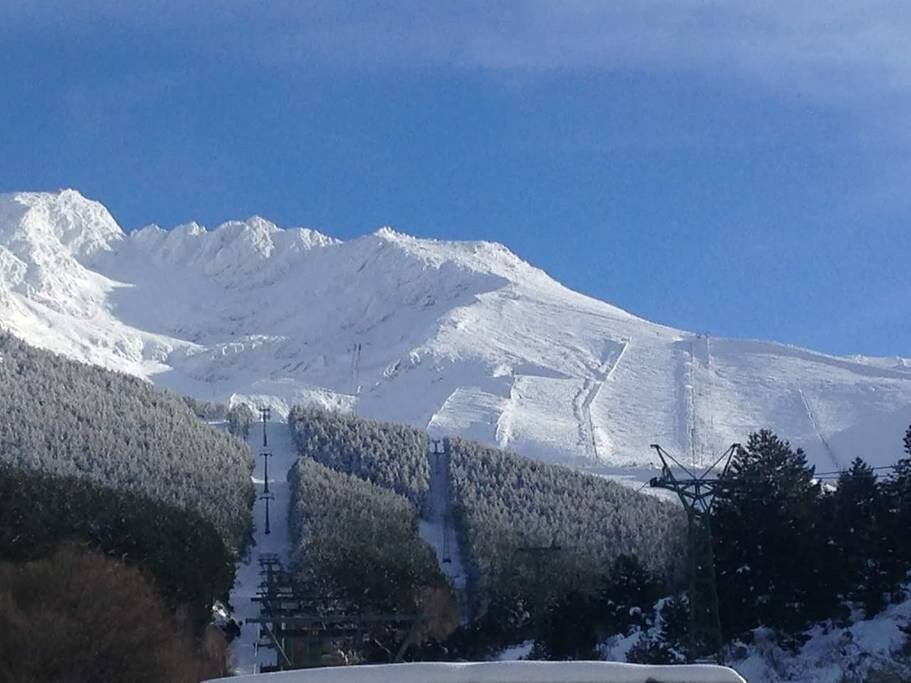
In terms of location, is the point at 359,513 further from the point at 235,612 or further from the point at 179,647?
the point at 179,647

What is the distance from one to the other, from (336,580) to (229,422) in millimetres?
82583

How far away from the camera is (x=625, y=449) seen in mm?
161250

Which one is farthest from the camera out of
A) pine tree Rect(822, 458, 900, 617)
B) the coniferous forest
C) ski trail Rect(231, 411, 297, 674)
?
the coniferous forest

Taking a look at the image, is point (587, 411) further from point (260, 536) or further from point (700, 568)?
point (700, 568)

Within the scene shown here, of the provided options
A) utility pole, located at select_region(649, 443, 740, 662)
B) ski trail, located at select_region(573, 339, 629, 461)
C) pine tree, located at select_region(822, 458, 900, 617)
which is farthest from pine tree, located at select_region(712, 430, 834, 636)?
ski trail, located at select_region(573, 339, 629, 461)

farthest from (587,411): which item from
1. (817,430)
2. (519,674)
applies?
(519,674)

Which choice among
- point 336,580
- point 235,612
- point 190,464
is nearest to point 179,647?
point 336,580

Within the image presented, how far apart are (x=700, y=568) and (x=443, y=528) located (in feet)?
208

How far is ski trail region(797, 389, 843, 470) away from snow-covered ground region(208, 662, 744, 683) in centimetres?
12798

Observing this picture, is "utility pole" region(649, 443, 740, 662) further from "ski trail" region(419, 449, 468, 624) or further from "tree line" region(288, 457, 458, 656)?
"ski trail" region(419, 449, 468, 624)

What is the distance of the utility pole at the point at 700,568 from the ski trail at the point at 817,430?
99.7m

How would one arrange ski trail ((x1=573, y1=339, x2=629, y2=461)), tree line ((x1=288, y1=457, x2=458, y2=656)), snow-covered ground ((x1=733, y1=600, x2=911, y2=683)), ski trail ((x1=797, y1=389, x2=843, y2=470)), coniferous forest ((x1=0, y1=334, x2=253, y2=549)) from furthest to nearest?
1. ski trail ((x1=573, y1=339, x2=629, y2=461))
2. ski trail ((x1=797, y1=389, x2=843, y2=470))
3. coniferous forest ((x1=0, y1=334, x2=253, y2=549))
4. tree line ((x1=288, y1=457, x2=458, y2=656))
5. snow-covered ground ((x1=733, y1=600, x2=911, y2=683))

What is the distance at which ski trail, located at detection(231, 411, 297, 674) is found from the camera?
67.6 m

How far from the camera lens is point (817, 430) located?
168 m
